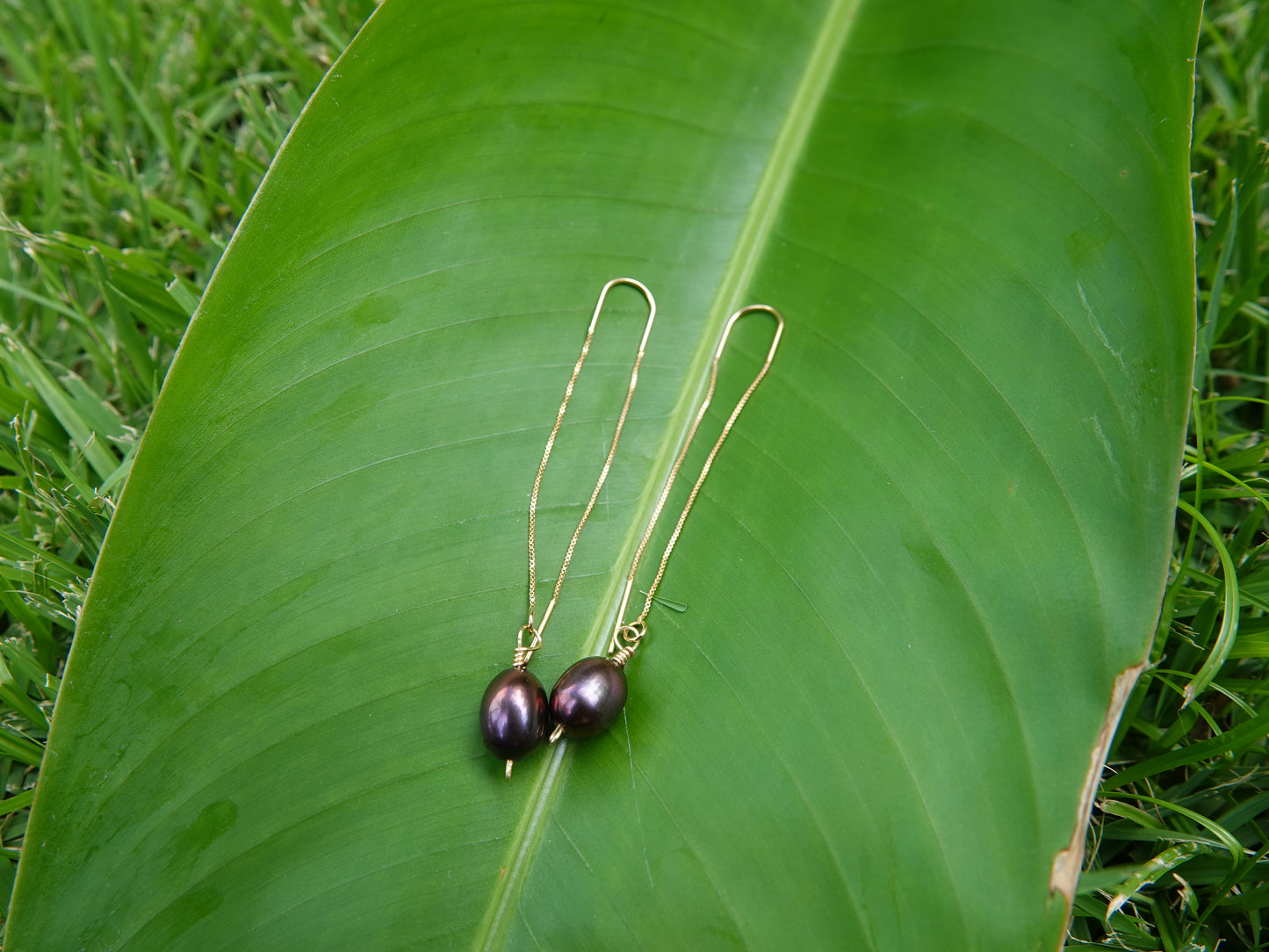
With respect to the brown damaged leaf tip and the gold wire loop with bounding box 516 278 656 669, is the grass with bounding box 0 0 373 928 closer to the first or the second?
the gold wire loop with bounding box 516 278 656 669

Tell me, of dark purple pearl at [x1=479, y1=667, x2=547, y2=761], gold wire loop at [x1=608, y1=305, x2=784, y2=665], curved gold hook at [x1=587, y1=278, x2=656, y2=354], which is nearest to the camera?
dark purple pearl at [x1=479, y1=667, x2=547, y2=761]

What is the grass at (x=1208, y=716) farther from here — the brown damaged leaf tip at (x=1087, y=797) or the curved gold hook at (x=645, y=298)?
the curved gold hook at (x=645, y=298)

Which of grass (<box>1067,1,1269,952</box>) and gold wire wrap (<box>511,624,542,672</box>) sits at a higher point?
gold wire wrap (<box>511,624,542,672</box>)

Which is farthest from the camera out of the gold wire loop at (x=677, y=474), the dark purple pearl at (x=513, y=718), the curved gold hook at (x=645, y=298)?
the curved gold hook at (x=645, y=298)

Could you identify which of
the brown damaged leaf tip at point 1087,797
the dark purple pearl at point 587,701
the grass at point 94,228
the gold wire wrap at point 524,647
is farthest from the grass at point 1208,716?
the grass at point 94,228

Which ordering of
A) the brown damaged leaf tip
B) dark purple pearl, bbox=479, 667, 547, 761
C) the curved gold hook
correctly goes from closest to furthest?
the brown damaged leaf tip, dark purple pearl, bbox=479, 667, 547, 761, the curved gold hook

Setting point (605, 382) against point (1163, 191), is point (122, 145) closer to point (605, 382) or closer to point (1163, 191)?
point (605, 382)

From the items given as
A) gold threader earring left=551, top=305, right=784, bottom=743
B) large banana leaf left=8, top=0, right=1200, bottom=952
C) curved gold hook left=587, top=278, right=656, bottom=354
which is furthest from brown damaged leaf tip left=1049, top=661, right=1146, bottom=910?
curved gold hook left=587, top=278, right=656, bottom=354

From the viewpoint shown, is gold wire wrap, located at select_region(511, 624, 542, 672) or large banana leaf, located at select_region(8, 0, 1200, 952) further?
gold wire wrap, located at select_region(511, 624, 542, 672)
